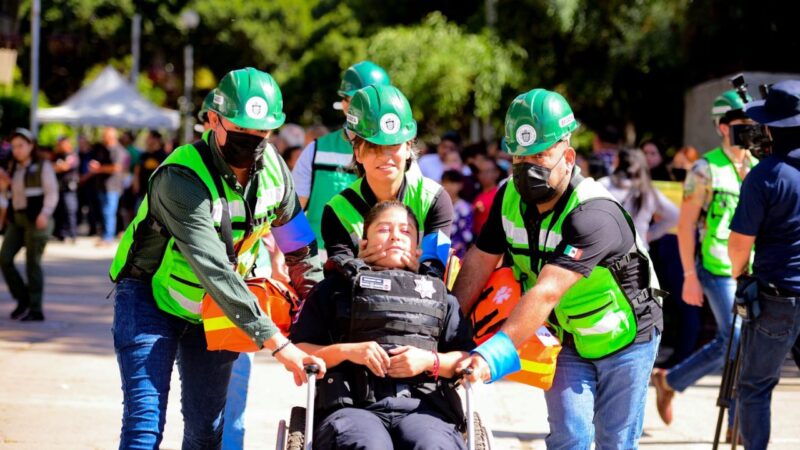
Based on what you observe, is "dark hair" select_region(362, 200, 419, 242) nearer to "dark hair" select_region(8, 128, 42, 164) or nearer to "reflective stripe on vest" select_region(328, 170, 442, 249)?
"reflective stripe on vest" select_region(328, 170, 442, 249)

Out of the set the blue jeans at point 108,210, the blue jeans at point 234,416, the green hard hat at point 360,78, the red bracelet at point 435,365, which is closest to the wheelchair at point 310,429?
the red bracelet at point 435,365

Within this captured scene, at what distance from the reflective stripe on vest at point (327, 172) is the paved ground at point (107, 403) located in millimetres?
1479

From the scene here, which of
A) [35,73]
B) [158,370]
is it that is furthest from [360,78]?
[35,73]

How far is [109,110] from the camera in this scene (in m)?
28.5

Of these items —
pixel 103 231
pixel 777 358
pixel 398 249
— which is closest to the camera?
pixel 398 249

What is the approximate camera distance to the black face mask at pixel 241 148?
4469 mm

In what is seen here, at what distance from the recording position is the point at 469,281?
475cm

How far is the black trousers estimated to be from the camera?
4102 mm

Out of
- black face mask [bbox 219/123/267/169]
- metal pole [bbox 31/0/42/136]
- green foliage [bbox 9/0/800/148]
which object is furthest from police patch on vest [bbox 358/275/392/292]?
metal pole [bbox 31/0/42/136]

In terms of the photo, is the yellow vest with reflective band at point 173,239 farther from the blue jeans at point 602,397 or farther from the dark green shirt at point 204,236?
the blue jeans at point 602,397

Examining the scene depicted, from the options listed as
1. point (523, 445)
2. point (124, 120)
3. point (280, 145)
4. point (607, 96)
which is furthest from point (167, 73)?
point (523, 445)

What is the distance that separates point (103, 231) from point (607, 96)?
35.7 feet

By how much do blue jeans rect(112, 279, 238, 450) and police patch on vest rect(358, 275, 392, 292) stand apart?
85 cm

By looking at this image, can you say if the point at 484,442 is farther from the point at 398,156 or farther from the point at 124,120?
the point at 124,120
